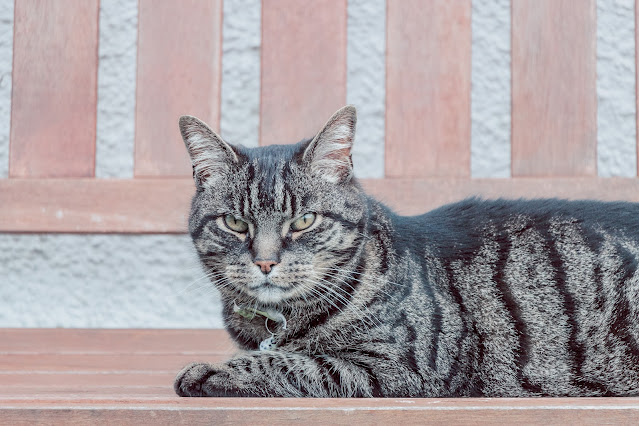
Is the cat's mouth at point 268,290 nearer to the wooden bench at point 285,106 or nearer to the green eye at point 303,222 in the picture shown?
the green eye at point 303,222

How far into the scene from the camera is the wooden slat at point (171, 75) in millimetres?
2506

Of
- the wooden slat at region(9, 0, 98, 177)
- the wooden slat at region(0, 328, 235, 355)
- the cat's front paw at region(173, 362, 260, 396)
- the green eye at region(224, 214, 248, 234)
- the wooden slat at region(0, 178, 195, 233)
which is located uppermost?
the wooden slat at region(9, 0, 98, 177)

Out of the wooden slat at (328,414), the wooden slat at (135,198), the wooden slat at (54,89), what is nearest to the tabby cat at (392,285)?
the wooden slat at (328,414)

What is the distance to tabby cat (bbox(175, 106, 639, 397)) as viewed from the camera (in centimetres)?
167

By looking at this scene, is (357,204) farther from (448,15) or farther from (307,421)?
(448,15)

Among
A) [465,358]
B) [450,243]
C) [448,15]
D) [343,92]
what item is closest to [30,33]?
[343,92]

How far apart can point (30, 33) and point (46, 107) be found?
0.25 metres

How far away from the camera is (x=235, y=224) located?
1.78 metres

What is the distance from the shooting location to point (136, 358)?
7.00ft

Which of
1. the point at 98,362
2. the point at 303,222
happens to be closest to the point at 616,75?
the point at 303,222

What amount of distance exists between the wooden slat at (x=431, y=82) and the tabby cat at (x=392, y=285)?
61 centimetres

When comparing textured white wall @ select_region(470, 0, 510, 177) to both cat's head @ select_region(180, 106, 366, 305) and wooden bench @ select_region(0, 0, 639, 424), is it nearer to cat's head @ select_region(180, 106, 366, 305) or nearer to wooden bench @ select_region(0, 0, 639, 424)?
wooden bench @ select_region(0, 0, 639, 424)

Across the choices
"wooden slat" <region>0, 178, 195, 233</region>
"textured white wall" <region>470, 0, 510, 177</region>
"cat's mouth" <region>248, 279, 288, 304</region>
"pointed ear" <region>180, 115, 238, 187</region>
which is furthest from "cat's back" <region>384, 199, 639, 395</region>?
"textured white wall" <region>470, 0, 510, 177</region>

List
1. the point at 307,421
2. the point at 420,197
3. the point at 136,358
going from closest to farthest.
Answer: the point at 307,421 → the point at 136,358 → the point at 420,197
